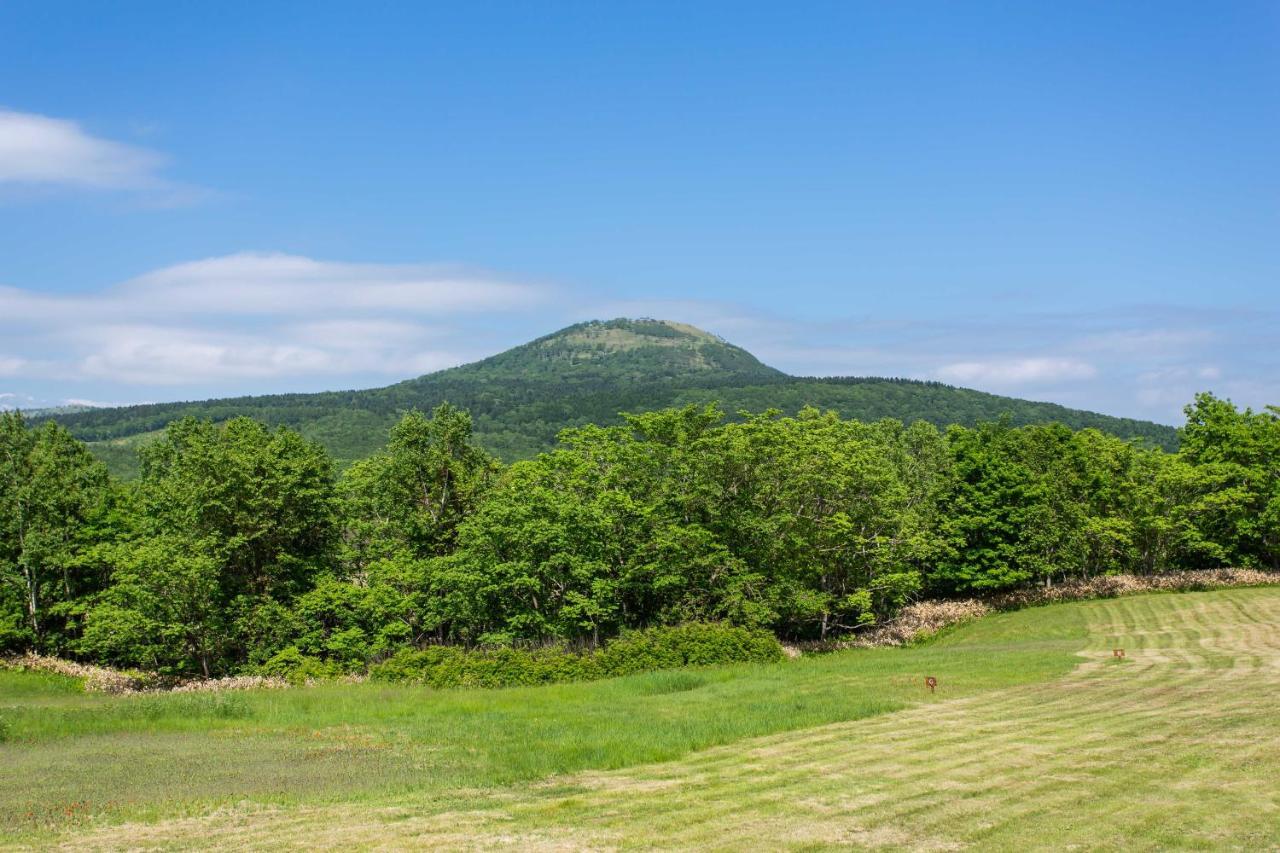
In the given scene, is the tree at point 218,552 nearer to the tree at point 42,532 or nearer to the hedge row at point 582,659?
the tree at point 42,532

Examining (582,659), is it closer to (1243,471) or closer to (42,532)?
(42,532)

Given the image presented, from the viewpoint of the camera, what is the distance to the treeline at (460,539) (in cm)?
5075

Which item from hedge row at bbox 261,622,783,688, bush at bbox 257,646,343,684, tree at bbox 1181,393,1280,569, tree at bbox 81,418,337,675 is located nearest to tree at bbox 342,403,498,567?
tree at bbox 81,418,337,675

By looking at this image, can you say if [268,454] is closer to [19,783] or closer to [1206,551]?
[19,783]

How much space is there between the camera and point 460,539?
177 ft

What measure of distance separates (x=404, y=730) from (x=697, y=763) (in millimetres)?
10863

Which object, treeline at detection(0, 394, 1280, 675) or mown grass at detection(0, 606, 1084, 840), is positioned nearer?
mown grass at detection(0, 606, 1084, 840)

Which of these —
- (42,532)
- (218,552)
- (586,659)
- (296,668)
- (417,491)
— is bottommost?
(296,668)

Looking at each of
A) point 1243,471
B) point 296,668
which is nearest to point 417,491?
point 296,668

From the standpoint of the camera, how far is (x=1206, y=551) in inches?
2876

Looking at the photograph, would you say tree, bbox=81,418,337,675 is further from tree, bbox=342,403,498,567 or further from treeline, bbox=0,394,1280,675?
tree, bbox=342,403,498,567

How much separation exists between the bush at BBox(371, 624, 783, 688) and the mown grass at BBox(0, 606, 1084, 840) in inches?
92.5

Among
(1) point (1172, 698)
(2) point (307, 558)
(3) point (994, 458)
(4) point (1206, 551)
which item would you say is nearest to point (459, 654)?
(2) point (307, 558)

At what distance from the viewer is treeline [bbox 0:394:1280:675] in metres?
50.8
